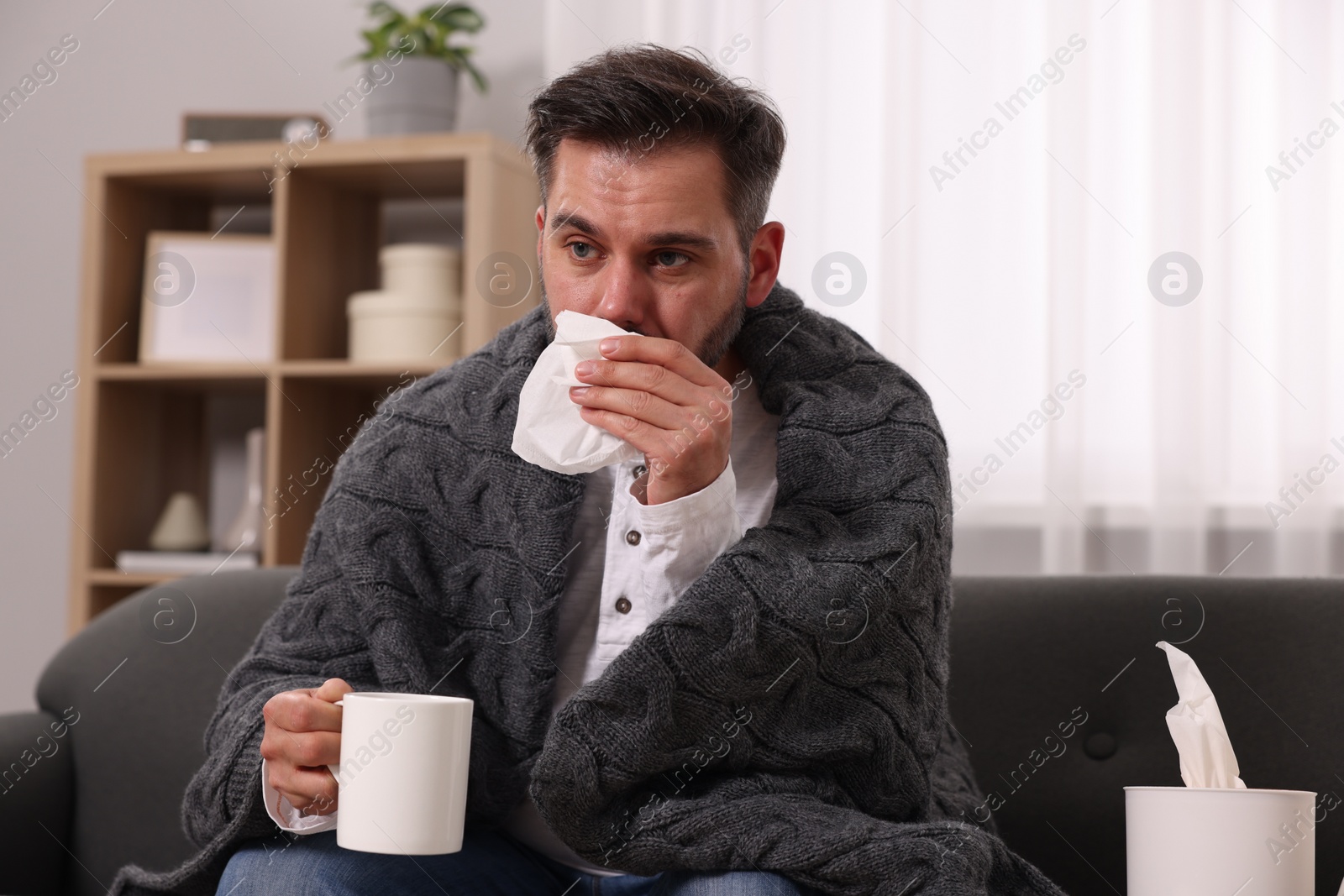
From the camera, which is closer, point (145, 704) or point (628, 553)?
point (628, 553)

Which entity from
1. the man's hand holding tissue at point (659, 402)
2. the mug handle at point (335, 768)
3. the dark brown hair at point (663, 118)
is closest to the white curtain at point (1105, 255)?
the dark brown hair at point (663, 118)

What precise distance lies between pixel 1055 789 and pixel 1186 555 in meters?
0.81

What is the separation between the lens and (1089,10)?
7.37 ft

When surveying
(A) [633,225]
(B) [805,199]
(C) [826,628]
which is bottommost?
(C) [826,628]

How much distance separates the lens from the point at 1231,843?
1104mm

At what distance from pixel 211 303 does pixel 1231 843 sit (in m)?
2.20

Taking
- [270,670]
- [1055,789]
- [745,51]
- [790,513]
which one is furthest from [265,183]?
[1055,789]

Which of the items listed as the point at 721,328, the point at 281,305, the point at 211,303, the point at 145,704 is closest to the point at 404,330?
the point at 281,305

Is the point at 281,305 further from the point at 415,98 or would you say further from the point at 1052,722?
the point at 1052,722

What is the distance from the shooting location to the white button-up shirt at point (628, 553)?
114 cm

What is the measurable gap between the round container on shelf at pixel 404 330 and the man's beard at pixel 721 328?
1136mm

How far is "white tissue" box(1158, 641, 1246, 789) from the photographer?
117 centimetres

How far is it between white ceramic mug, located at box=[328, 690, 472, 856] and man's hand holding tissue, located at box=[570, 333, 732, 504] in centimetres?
28

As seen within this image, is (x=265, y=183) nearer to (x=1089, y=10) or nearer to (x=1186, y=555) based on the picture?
(x=1089, y=10)
